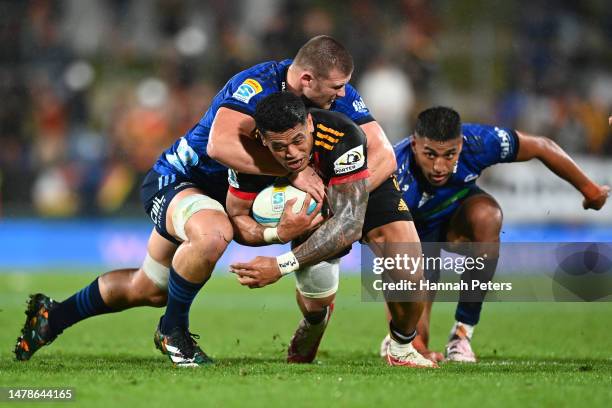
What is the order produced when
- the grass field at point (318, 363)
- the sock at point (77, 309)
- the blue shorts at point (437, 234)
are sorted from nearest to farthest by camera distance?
the grass field at point (318, 363)
the sock at point (77, 309)
the blue shorts at point (437, 234)

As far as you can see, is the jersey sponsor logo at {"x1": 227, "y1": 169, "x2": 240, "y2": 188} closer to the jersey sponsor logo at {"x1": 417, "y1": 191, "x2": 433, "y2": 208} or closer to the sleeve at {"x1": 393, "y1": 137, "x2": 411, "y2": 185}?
the sleeve at {"x1": 393, "y1": 137, "x2": 411, "y2": 185}

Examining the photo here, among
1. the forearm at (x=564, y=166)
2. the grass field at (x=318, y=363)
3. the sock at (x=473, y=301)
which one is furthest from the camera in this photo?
the forearm at (x=564, y=166)

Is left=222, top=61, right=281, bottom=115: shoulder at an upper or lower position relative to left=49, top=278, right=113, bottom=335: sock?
upper

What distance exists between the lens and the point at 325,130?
610cm

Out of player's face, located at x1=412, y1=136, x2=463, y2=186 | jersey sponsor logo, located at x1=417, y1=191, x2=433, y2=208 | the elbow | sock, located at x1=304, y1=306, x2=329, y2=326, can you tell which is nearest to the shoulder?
the elbow

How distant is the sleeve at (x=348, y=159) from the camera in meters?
6.00

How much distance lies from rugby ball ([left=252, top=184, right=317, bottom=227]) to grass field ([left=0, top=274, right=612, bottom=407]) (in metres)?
0.91

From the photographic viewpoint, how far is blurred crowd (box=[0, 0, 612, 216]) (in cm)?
1545

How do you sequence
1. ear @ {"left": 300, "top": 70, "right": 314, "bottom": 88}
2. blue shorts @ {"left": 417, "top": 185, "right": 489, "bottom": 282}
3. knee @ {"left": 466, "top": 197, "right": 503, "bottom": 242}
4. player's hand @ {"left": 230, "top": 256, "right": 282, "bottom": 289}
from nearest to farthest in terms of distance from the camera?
player's hand @ {"left": 230, "top": 256, "right": 282, "bottom": 289} < ear @ {"left": 300, "top": 70, "right": 314, "bottom": 88} < knee @ {"left": 466, "top": 197, "right": 503, "bottom": 242} < blue shorts @ {"left": 417, "top": 185, "right": 489, "bottom": 282}

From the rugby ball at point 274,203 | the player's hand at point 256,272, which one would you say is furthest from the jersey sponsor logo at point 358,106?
the player's hand at point 256,272

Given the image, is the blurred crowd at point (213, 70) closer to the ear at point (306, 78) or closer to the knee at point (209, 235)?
the ear at point (306, 78)

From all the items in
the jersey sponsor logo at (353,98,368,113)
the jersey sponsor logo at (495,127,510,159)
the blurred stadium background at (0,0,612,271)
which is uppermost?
the jersey sponsor logo at (353,98,368,113)

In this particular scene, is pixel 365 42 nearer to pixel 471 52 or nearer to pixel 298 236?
pixel 471 52

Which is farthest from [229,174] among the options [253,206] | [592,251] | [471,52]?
[471,52]
